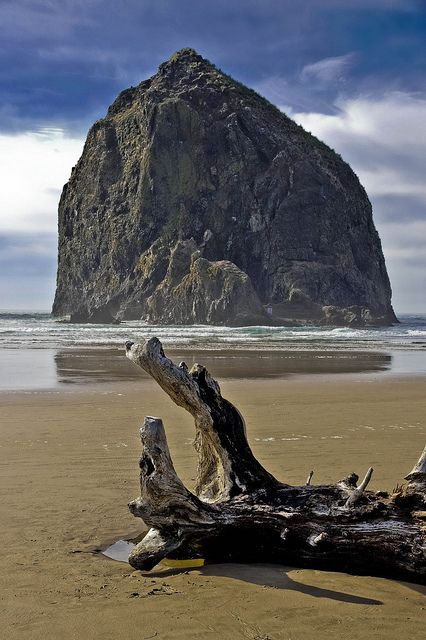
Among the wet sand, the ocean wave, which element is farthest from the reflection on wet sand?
the wet sand

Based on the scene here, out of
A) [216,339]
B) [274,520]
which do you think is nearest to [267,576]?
[274,520]

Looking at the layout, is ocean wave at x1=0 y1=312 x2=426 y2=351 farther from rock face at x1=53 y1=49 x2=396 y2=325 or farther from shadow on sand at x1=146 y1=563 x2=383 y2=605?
rock face at x1=53 y1=49 x2=396 y2=325

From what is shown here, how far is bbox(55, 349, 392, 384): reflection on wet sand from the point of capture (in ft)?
54.9

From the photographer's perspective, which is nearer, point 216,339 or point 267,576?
point 267,576

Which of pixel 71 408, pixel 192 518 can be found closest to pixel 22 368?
pixel 71 408

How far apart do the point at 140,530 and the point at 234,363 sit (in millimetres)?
15240

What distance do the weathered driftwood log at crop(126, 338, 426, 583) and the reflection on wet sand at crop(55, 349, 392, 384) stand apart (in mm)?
10745

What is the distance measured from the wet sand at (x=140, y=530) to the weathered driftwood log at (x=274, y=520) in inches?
4.5

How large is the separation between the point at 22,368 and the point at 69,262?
82.2m

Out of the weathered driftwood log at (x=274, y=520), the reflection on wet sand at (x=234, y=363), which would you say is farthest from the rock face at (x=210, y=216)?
the weathered driftwood log at (x=274, y=520)

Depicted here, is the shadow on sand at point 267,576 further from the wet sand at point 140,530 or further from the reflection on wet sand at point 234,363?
the reflection on wet sand at point 234,363

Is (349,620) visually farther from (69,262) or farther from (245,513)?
(69,262)

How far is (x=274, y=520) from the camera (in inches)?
158

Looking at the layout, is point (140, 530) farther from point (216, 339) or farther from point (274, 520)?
point (216, 339)
